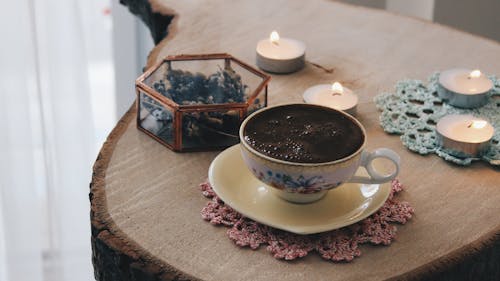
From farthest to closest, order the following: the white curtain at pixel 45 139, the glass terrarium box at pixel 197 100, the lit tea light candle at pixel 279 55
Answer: the white curtain at pixel 45 139, the lit tea light candle at pixel 279 55, the glass terrarium box at pixel 197 100

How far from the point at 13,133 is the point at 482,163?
3.77ft

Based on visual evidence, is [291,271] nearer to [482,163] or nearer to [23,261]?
[482,163]

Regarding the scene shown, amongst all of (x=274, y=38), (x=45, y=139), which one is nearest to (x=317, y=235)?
(x=274, y=38)

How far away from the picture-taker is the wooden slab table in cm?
90

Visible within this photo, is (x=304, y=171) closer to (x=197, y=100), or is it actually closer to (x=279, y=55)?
(x=197, y=100)

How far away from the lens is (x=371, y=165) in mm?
976

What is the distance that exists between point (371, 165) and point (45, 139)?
1.12 metres

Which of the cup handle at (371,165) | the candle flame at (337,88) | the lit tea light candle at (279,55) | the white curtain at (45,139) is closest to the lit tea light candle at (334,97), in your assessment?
the candle flame at (337,88)

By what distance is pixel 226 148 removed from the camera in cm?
110

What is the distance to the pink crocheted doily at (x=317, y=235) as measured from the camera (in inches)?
35.8

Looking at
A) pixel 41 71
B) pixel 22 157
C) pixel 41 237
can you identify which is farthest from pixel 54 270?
pixel 41 71

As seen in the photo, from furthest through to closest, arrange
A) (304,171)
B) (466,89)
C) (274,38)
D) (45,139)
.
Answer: (45,139) < (274,38) < (466,89) < (304,171)

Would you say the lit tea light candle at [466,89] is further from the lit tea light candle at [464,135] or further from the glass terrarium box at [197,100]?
the glass terrarium box at [197,100]

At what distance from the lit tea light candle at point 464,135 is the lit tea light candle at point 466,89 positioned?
0.08 metres
